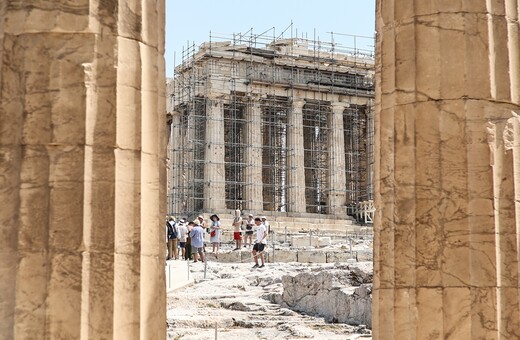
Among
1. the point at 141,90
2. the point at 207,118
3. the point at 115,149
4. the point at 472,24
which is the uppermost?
the point at 207,118

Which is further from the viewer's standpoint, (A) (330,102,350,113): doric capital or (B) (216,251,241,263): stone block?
(A) (330,102,350,113): doric capital

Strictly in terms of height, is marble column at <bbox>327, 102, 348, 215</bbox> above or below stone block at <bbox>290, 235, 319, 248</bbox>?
above

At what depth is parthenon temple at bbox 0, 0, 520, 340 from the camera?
5.79 meters

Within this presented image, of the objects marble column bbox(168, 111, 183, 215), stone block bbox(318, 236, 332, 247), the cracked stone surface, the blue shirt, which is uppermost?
marble column bbox(168, 111, 183, 215)

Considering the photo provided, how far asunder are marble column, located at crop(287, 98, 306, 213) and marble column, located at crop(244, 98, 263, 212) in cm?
160

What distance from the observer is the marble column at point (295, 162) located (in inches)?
1891

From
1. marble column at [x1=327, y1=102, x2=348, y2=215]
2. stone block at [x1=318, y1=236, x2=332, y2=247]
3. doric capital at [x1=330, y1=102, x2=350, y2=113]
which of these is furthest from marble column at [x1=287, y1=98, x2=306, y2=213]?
stone block at [x1=318, y1=236, x2=332, y2=247]

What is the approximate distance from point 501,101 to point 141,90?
2737 millimetres

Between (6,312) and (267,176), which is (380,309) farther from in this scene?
(267,176)

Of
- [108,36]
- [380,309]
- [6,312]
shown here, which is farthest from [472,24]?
[6,312]

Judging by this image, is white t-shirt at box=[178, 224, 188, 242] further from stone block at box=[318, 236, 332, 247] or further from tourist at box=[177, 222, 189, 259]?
stone block at box=[318, 236, 332, 247]

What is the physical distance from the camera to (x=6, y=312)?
5758mm

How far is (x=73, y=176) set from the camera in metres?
5.84

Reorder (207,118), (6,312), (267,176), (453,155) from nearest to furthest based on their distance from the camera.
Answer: (6,312)
(453,155)
(207,118)
(267,176)
